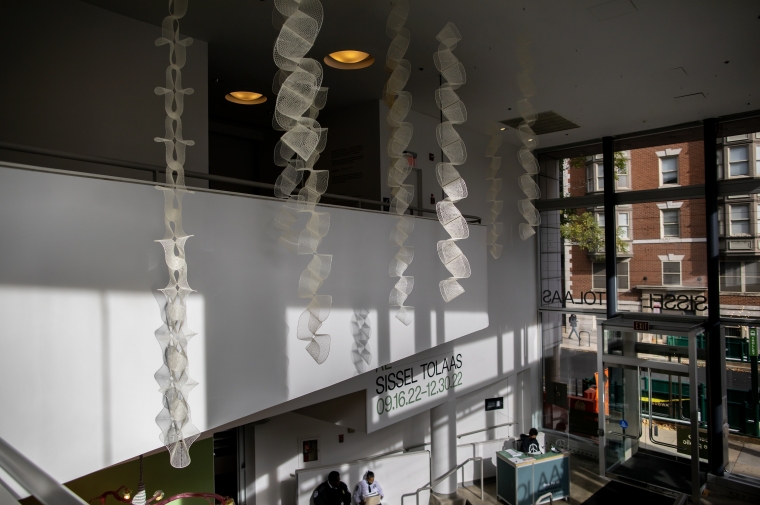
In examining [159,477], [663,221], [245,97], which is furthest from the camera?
[663,221]

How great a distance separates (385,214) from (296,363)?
1978mm

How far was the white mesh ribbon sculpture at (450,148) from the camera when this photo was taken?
192 inches

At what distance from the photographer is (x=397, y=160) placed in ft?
17.3

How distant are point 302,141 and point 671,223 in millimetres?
8884

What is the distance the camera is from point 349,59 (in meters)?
6.91

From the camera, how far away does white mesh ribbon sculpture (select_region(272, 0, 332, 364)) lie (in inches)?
141

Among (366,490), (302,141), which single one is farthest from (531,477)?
(302,141)

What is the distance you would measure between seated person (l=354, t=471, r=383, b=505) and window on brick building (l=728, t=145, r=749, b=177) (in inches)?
316

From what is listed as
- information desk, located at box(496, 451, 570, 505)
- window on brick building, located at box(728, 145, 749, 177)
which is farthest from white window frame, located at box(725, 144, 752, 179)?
information desk, located at box(496, 451, 570, 505)

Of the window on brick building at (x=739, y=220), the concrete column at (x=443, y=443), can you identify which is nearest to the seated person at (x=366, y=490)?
the concrete column at (x=443, y=443)

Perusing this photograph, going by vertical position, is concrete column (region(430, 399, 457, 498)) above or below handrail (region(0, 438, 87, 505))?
below

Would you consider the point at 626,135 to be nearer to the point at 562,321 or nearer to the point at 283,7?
the point at 562,321

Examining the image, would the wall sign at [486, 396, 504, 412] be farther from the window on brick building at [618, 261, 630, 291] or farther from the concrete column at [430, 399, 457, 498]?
the window on brick building at [618, 261, 630, 291]

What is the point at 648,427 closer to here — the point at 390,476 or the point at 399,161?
the point at 390,476
